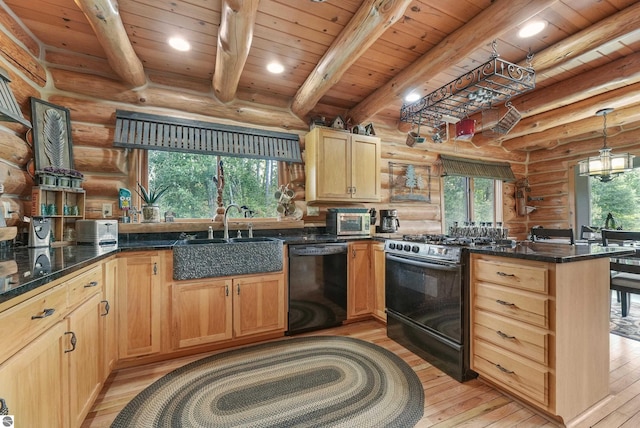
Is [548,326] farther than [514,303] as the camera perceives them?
No

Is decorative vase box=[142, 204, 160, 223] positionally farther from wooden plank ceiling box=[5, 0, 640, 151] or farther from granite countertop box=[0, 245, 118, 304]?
wooden plank ceiling box=[5, 0, 640, 151]

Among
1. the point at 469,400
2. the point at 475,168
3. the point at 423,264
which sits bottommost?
the point at 469,400

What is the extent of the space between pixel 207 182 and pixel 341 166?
156cm

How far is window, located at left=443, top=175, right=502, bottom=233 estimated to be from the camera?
454 centimetres

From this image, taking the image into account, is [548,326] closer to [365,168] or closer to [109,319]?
[365,168]

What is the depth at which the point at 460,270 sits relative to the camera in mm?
1916

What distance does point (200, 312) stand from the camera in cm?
224

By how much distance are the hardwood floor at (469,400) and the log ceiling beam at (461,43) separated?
2.44 m

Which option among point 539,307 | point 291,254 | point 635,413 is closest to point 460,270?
point 539,307

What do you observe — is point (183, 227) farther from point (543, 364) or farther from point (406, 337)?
point (543, 364)

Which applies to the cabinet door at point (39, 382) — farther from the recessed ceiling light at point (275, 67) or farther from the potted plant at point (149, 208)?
the recessed ceiling light at point (275, 67)

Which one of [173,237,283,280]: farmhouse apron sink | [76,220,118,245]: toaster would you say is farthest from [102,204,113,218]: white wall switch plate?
[173,237,283,280]: farmhouse apron sink

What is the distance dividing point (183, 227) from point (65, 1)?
1.87 metres

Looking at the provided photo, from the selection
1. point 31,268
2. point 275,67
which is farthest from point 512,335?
point 275,67
